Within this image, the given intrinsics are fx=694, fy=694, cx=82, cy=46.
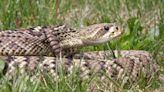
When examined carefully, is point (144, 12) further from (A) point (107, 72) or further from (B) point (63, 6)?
(A) point (107, 72)

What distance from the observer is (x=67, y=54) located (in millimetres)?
6699

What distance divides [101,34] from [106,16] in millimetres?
1510

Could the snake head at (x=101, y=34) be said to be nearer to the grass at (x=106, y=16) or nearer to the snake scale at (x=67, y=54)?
the snake scale at (x=67, y=54)

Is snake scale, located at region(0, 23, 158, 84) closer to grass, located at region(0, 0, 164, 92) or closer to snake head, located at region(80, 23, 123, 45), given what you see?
snake head, located at region(80, 23, 123, 45)

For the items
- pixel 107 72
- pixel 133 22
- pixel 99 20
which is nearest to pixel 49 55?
pixel 107 72

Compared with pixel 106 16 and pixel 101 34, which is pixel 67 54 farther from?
pixel 106 16

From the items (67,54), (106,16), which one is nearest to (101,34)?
(67,54)

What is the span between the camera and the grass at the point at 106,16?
715cm

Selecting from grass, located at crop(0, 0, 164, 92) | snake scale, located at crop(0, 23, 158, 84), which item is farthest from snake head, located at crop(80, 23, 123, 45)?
grass, located at crop(0, 0, 164, 92)

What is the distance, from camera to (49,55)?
6488mm

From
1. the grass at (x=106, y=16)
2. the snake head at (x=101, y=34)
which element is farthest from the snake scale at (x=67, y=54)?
the grass at (x=106, y=16)

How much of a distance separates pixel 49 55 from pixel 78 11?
259 cm

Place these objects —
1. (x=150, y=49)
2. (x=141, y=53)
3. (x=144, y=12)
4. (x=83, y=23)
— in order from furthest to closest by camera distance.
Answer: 1. (x=144, y=12)
2. (x=83, y=23)
3. (x=150, y=49)
4. (x=141, y=53)

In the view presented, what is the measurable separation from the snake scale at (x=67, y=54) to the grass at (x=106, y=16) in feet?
1.04
